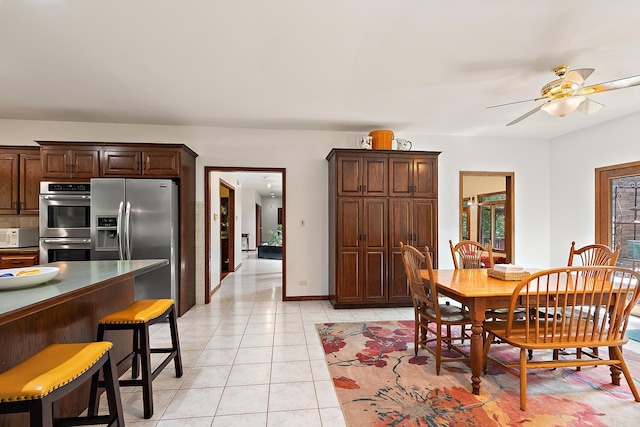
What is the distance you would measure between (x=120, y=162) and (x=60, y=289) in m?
2.71

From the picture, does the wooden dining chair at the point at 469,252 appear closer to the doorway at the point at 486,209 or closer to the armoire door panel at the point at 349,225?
the armoire door panel at the point at 349,225

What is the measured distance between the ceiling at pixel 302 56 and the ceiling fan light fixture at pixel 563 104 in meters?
0.33

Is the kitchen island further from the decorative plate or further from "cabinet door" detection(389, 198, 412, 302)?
"cabinet door" detection(389, 198, 412, 302)

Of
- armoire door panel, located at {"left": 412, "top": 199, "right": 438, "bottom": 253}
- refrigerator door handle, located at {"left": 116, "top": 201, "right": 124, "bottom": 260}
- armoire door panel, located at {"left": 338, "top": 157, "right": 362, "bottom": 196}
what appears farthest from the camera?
armoire door panel, located at {"left": 412, "top": 199, "right": 438, "bottom": 253}

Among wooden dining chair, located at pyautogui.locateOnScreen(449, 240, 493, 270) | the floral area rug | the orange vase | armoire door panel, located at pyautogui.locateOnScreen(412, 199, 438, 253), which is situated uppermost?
the orange vase

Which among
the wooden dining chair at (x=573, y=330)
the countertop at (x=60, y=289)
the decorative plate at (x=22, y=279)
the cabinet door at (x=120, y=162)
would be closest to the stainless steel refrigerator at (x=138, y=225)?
the cabinet door at (x=120, y=162)

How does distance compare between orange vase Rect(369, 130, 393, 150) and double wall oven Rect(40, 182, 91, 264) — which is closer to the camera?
double wall oven Rect(40, 182, 91, 264)

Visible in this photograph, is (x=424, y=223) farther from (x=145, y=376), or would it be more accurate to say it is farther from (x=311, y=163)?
(x=145, y=376)

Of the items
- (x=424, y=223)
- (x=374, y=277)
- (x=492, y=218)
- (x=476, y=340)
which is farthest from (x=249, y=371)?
(x=492, y=218)

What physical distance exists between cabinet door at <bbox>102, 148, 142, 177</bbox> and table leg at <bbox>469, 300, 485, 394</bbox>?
12.6 feet

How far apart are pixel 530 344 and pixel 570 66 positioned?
2368 mm

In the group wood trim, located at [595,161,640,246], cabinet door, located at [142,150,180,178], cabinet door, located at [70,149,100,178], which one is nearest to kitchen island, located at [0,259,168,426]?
cabinet door, located at [142,150,180,178]

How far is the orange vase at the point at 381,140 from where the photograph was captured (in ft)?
13.8

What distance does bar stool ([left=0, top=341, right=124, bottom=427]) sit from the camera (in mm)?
1069
